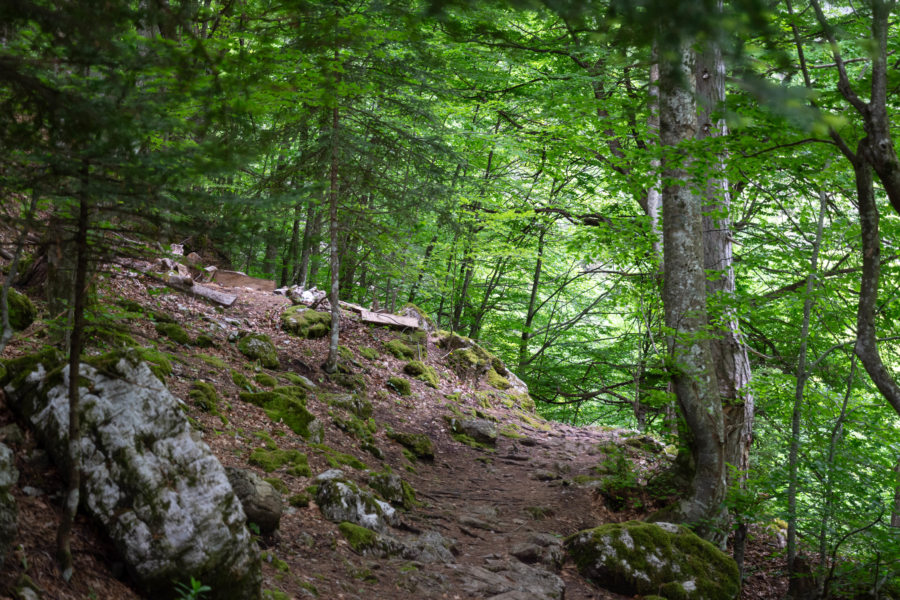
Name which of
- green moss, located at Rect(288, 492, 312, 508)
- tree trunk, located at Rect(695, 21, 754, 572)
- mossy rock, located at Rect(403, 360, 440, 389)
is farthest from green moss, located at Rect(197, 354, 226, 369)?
tree trunk, located at Rect(695, 21, 754, 572)

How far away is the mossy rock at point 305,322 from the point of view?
10648 mm

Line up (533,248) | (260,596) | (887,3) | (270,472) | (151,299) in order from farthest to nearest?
(533,248)
(151,299)
(270,472)
(260,596)
(887,3)

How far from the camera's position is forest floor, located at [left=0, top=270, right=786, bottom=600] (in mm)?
3402

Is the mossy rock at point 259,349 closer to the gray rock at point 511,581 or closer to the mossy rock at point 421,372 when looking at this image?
the mossy rock at point 421,372

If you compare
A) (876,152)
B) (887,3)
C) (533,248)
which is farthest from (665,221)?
(533,248)

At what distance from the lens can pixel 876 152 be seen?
362 cm

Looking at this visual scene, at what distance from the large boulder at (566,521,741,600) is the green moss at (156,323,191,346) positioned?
5.91m

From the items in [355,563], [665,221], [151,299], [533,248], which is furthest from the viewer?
[533,248]

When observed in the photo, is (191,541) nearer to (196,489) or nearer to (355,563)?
(196,489)

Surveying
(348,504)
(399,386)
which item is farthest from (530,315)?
(348,504)

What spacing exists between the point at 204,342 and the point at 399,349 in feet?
15.6

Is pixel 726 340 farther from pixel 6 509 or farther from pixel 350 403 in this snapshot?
pixel 6 509

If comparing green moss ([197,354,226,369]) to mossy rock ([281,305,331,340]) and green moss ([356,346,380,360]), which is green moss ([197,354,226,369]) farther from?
green moss ([356,346,380,360])

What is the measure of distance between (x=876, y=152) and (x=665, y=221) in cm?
307
